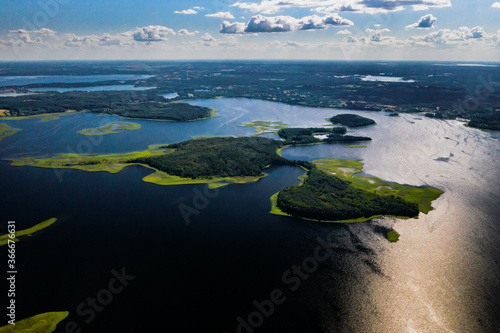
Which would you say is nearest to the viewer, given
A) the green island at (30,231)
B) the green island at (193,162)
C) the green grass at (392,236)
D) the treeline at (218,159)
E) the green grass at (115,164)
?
the green island at (30,231)

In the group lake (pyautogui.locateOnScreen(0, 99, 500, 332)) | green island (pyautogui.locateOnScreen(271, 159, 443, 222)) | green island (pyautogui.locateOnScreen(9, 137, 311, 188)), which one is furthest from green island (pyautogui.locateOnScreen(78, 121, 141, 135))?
green island (pyautogui.locateOnScreen(271, 159, 443, 222))

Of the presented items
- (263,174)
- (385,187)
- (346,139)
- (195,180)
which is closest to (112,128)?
(195,180)

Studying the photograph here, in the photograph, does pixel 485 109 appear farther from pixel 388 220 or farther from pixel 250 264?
pixel 250 264

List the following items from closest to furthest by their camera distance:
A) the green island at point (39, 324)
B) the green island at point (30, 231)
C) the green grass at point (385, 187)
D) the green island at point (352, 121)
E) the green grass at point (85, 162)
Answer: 1. the green island at point (39, 324)
2. the green island at point (30, 231)
3. the green grass at point (385, 187)
4. the green grass at point (85, 162)
5. the green island at point (352, 121)

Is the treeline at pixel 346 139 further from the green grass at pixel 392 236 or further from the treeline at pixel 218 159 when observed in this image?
the green grass at pixel 392 236

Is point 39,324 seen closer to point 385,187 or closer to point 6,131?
point 385,187

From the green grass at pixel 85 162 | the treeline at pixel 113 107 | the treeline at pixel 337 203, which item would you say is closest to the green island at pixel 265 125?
the treeline at pixel 113 107

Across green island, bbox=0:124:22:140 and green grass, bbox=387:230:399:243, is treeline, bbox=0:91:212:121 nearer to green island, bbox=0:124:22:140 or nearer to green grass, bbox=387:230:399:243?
green island, bbox=0:124:22:140

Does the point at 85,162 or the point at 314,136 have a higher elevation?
the point at 85,162
